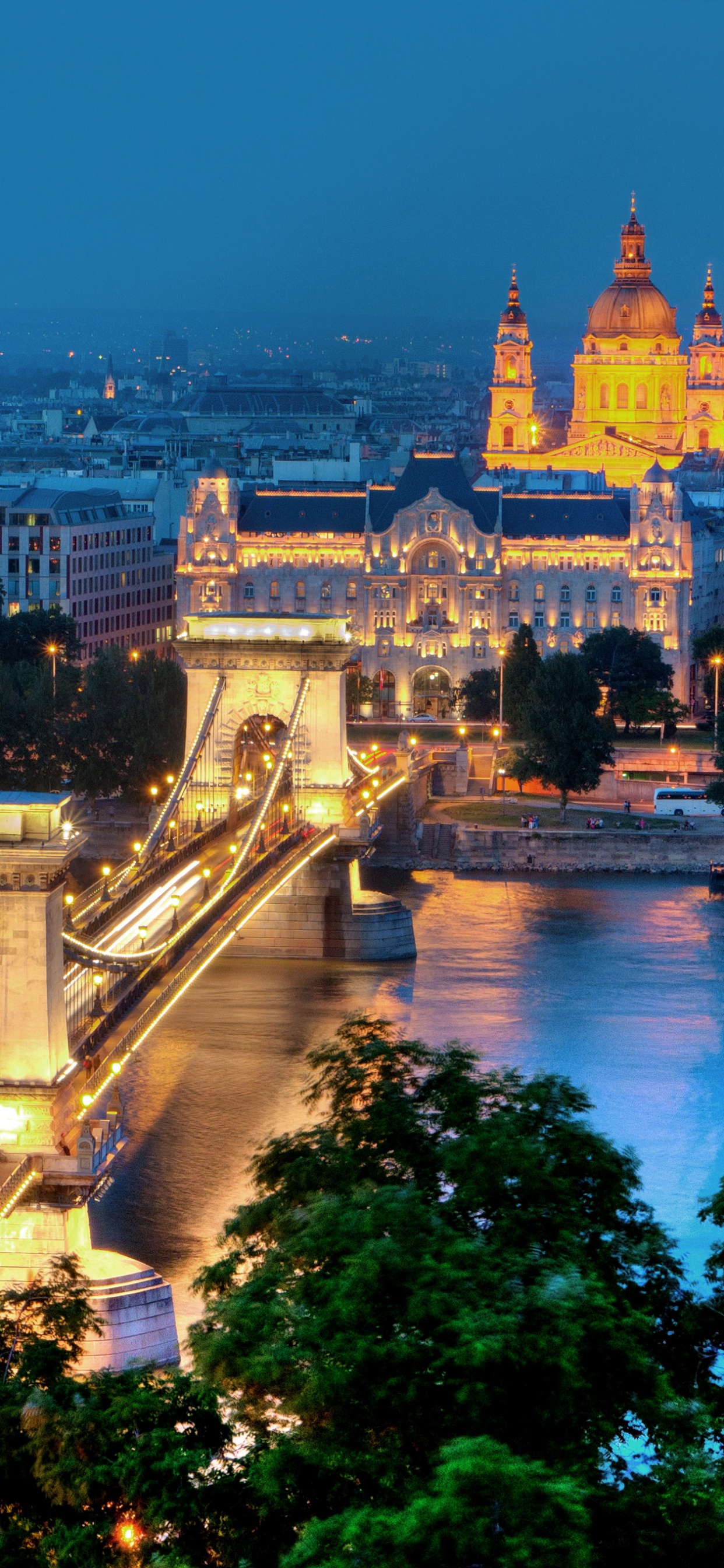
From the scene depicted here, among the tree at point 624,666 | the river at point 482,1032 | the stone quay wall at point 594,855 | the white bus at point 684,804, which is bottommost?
the river at point 482,1032

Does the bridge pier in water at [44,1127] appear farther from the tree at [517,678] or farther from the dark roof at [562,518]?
the dark roof at [562,518]

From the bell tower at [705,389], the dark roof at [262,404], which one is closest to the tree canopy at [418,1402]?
the bell tower at [705,389]

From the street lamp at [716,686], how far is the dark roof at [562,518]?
6047mm

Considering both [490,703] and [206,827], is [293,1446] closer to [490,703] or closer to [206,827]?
[206,827]

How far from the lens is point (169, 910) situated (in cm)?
2880

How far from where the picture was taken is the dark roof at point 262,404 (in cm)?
13488

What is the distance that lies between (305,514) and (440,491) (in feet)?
10.8

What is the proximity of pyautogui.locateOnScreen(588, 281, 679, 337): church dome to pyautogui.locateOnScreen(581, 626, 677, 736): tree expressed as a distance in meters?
27.8

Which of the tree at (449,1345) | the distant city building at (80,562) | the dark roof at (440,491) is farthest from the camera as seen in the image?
the dark roof at (440,491)

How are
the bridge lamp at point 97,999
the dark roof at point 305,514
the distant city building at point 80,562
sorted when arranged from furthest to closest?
1. the dark roof at point 305,514
2. the distant city building at point 80,562
3. the bridge lamp at point 97,999

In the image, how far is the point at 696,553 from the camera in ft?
223

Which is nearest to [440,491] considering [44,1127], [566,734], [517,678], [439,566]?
[439,566]

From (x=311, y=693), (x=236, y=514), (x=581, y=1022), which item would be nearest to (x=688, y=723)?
(x=236, y=514)

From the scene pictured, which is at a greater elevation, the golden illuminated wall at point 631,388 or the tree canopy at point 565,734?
the golden illuminated wall at point 631,388
